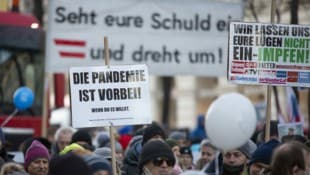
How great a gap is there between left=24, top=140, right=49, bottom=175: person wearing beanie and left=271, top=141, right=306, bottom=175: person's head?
303 cm

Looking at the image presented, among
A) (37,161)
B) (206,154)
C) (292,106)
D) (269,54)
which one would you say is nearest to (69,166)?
(37,161)

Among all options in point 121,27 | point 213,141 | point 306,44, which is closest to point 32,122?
point 121,27

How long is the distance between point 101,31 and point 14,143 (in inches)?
183

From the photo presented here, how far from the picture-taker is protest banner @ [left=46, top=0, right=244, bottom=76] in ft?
57.0

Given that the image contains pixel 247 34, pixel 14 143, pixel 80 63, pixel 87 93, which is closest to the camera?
pixel 87 93

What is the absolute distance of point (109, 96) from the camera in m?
10.6

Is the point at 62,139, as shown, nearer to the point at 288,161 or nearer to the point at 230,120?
the point at 288,161

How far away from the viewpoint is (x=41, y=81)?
22938mm

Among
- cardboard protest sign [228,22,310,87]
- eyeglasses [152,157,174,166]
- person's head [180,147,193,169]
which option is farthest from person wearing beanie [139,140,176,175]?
person's head [180,147,193,169]

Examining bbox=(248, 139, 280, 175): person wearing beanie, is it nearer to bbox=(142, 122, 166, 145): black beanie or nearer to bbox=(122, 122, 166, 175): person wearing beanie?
bbox=(122, 122, 166, 175): person wearing beanie

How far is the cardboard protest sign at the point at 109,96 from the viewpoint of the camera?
10516mm

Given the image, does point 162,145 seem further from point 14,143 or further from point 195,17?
point 14,143

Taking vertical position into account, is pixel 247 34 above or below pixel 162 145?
above

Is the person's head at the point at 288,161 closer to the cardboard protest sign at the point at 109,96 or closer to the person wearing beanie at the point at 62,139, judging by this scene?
the cardboard protest sign at the point at 109,96
